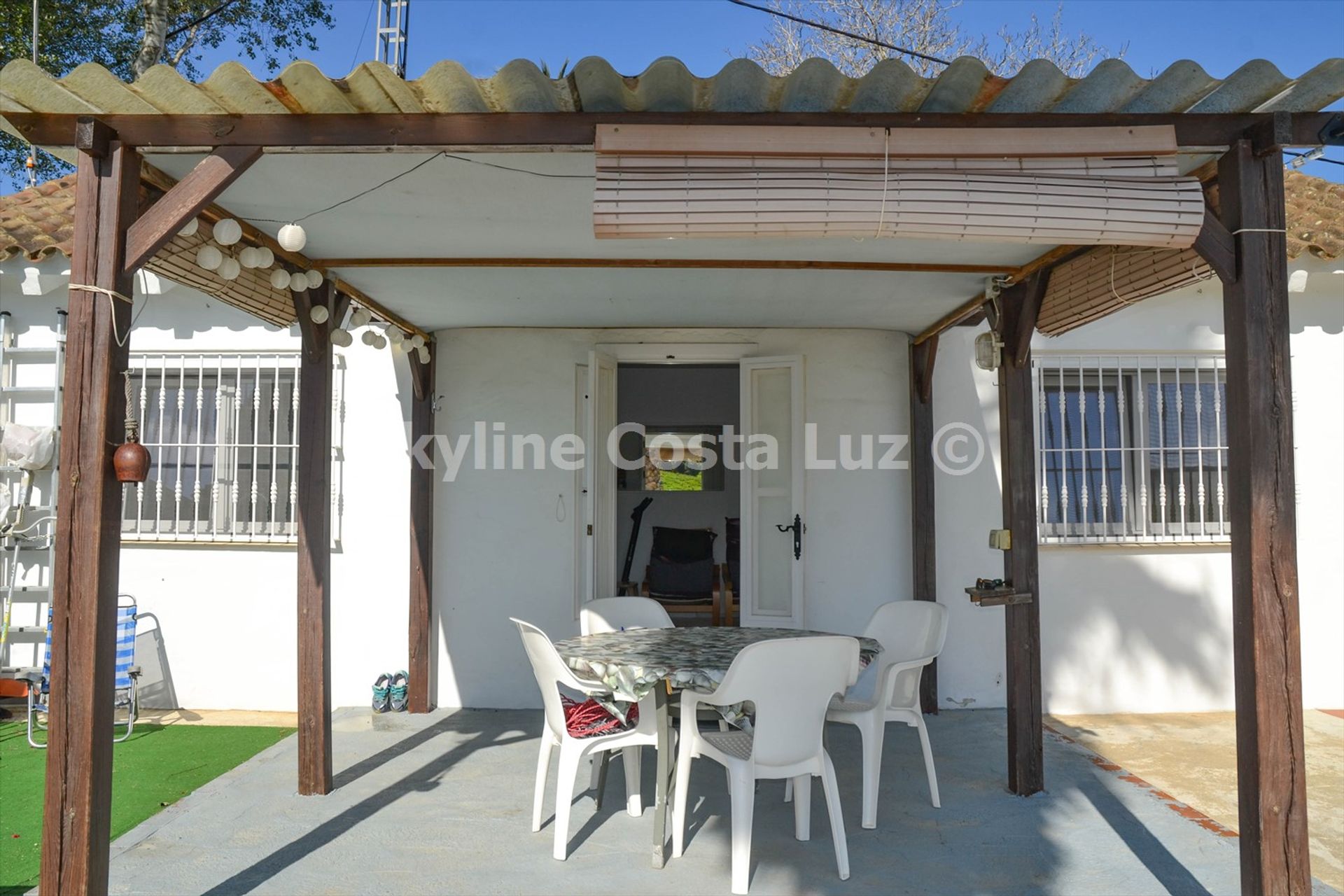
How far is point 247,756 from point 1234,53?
39.7 feet

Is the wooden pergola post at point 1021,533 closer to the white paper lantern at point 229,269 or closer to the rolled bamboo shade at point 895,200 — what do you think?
the rolled bamboo shade at point 895,200

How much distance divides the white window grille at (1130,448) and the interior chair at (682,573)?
2.73m

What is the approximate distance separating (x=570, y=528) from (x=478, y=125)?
364 centimetres

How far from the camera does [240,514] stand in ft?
21.0

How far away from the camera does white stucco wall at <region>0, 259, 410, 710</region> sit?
6219 millimetres

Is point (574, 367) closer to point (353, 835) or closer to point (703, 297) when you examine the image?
point (703, 297)

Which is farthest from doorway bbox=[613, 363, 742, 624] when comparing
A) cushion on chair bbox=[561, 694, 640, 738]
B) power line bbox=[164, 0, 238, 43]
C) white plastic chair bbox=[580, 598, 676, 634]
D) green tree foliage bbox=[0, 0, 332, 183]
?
power line bbox=[164, 0, 238, 43]

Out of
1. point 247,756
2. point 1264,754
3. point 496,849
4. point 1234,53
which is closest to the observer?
point 1264,754

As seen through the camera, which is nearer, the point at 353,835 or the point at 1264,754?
the point at 1264,754

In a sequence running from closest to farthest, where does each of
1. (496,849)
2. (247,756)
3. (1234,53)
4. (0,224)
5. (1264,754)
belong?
(1264,754), (496,849), (247,756), (0,224), (1234,53)

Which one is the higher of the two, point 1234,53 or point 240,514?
point 1234,53

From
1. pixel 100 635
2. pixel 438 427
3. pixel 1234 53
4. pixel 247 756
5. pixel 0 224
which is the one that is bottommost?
pixel 247 756

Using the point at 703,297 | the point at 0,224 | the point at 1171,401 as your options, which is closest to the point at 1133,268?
the point at 703,297

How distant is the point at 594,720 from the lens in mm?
3812
